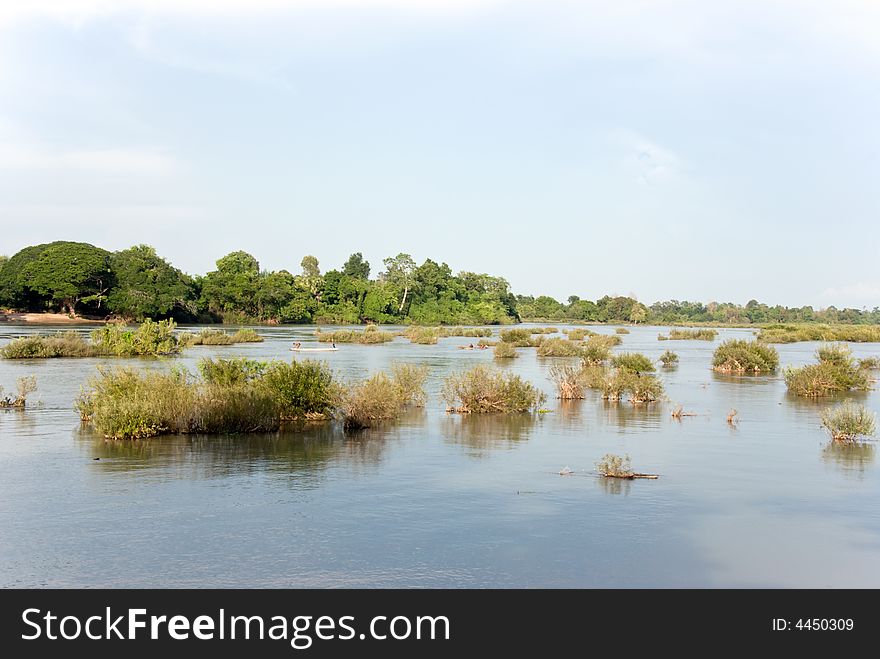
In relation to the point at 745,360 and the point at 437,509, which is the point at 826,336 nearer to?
the point at 745,360

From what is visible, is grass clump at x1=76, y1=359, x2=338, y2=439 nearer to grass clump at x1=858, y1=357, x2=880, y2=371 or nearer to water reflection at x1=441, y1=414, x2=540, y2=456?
water reflection at x1=441, y1=414, x2=540, y2=456

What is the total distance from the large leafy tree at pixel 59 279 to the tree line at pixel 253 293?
12cm

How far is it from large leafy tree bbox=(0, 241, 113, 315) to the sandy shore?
6.85 ft

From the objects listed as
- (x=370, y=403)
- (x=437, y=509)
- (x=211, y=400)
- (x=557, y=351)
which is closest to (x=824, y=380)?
(x=370, y=403)

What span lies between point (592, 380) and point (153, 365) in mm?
19801

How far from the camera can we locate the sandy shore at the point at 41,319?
92.9 m

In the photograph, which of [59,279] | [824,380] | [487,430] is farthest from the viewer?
[59,279]

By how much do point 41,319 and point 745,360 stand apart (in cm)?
8338

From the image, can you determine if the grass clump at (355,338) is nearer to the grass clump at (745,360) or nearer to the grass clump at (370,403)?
the grass clump at (745,360)

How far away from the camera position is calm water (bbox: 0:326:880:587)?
894 centimetres

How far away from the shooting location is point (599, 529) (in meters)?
10.6

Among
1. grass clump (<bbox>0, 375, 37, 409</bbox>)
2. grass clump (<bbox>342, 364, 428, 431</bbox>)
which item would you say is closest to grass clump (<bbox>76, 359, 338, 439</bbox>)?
grass clump (<bbox>342, 364, 428, 431</bbox>)

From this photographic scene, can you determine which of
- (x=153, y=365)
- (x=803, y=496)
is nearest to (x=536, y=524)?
(x=803, y=496)

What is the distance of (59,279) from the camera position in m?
96.9
